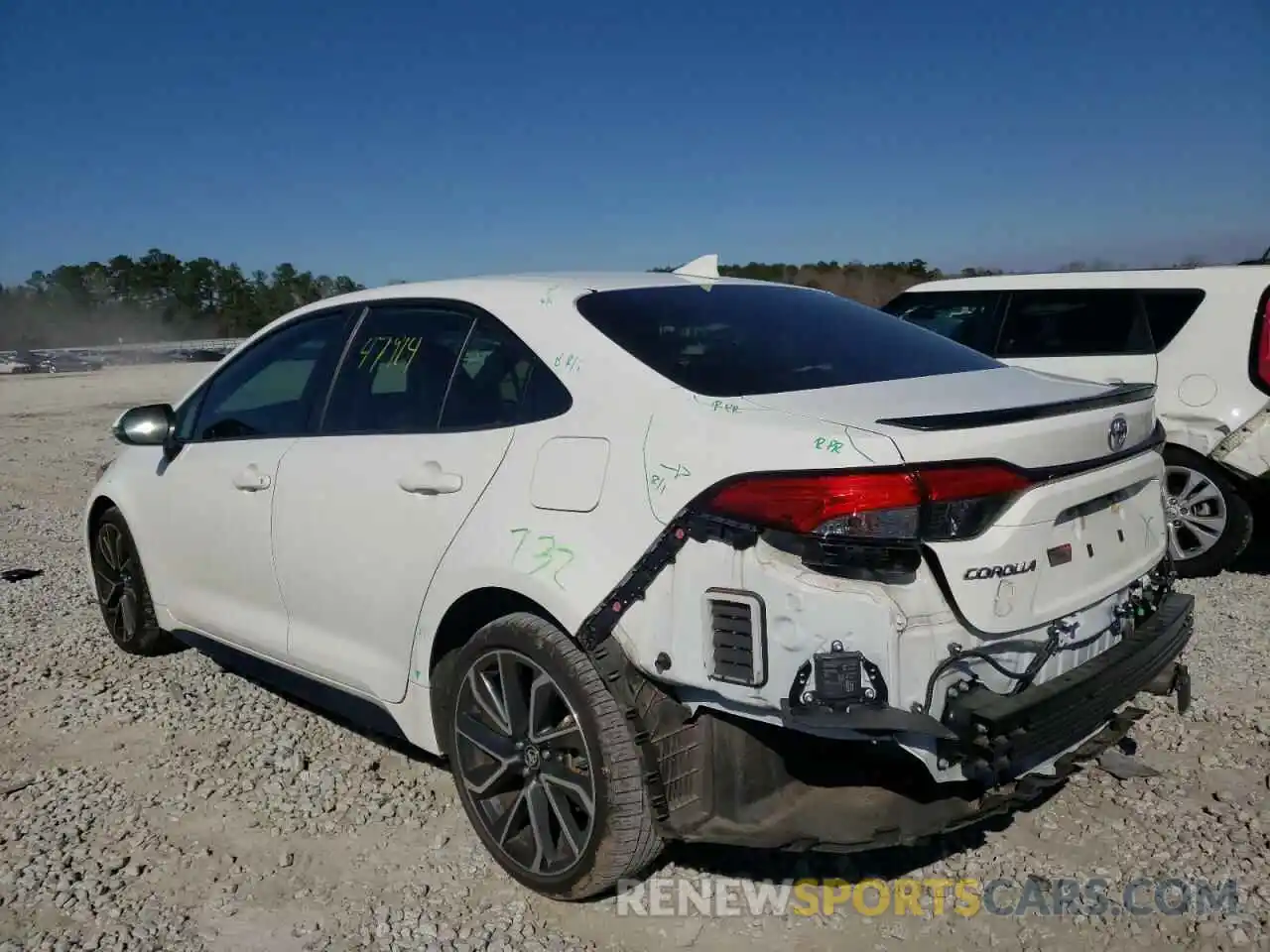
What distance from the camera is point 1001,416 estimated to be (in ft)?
7.81

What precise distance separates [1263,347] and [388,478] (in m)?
5.20

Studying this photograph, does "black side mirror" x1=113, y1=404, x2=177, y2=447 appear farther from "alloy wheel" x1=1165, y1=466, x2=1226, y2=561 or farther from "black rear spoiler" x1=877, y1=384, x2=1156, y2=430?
"alloy wheel" x1=1165, y1=466, x2=1226, y2=561

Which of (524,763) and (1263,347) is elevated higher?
(1263,347)

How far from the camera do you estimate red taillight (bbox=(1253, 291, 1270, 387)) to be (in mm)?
5816

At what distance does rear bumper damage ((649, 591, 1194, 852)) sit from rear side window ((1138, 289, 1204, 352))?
4410 millimetres

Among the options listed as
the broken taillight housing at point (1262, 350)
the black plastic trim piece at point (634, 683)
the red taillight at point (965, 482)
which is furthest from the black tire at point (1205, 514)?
the black plastic trim piece at point (634, 683)

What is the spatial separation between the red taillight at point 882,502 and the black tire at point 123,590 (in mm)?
3464

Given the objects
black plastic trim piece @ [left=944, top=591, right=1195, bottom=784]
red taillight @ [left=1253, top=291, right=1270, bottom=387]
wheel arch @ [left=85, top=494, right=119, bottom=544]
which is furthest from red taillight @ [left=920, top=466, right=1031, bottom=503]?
red taillight @ [left=1253, top=291, right=1270, bottom=387]

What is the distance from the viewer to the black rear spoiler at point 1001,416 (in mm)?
2301

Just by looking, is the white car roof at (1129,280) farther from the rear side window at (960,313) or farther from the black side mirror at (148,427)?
the black side mirror at (148,427)

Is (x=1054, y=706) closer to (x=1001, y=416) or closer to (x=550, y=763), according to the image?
(x=1001, y=416)

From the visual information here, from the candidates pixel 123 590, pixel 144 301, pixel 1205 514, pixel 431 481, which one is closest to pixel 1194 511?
Answer: pixel 1205 514

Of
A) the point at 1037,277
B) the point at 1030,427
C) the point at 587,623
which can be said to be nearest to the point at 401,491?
the point at 587,623

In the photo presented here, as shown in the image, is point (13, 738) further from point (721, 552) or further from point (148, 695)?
point (721, 552)
